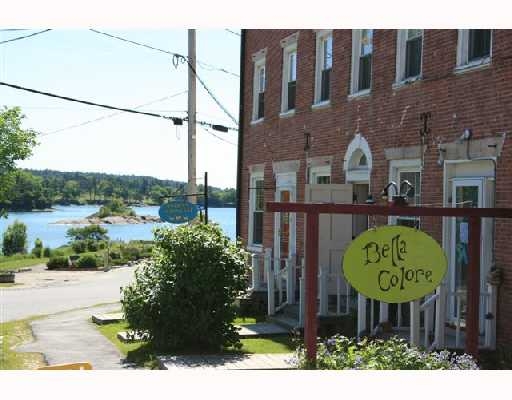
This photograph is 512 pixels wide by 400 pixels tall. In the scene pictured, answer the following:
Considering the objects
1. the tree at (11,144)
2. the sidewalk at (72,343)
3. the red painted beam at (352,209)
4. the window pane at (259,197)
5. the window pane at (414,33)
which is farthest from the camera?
the tree at (11,144)

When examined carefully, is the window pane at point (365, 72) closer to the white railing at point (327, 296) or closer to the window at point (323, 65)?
the window at point (323, 65)

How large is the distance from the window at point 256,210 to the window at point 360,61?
5.58 m

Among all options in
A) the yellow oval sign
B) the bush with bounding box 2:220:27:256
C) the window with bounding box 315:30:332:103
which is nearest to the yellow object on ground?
the yellow oval sign

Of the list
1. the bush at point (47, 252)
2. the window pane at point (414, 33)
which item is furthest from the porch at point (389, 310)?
the bush at point (47, 252)

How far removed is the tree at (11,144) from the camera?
34.4 metres

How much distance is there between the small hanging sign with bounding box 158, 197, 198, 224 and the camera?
18.5m

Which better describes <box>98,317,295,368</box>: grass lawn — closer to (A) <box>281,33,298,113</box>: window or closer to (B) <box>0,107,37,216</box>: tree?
(A) <box>281,33,298,113</box>: window

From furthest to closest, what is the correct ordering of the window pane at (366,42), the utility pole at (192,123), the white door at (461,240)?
1. the utility pole at (192,123)
2. the window pane at (366,42)
3. the white door at (461,240)

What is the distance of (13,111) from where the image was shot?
35844 mm

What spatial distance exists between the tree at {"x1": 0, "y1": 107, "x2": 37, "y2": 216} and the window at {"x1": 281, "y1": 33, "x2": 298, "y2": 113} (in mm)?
20057

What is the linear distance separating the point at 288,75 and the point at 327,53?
2.05 m

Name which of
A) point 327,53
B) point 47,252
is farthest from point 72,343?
point 47,252

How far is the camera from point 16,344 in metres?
14.1

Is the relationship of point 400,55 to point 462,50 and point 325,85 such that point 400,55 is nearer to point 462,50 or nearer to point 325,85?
point 462,50
